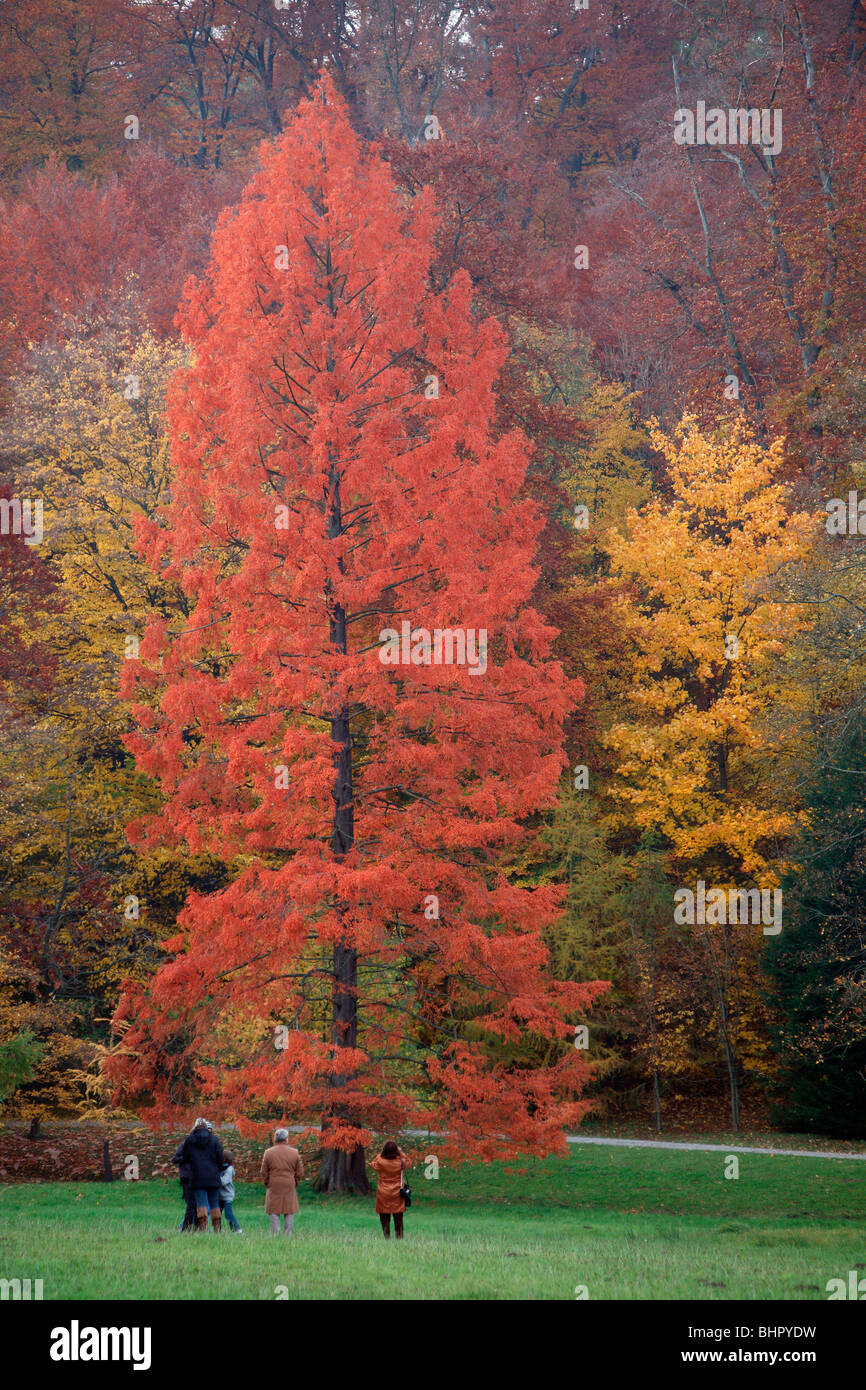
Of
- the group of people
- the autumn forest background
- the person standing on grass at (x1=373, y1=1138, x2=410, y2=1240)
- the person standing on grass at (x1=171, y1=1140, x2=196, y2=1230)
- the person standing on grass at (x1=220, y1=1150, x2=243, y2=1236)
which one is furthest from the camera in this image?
the autumn forest background

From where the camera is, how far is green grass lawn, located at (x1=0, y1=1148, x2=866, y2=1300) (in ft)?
29.2

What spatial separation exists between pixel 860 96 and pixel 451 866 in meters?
28.6

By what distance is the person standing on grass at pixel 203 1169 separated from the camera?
13.2 metres

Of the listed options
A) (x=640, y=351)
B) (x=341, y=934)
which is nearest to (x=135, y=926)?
(x=341, y=934)

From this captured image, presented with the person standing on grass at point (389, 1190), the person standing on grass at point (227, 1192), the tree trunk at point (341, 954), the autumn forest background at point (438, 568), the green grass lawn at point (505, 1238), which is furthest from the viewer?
the tree trunk at point (341, 954)

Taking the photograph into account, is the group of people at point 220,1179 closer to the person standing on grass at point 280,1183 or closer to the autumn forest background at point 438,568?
the person standing on grass at point 280,1183

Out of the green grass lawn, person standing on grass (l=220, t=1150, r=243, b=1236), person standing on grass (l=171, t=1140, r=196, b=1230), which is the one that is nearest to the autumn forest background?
the green grass lawn

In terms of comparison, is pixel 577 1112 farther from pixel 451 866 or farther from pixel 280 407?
pixel 280 407

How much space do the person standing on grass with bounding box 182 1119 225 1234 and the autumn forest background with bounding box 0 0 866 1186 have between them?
2232 millimetres

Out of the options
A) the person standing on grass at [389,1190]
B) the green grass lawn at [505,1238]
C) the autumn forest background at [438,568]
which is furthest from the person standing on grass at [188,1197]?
the autumn forest background at [438,568]

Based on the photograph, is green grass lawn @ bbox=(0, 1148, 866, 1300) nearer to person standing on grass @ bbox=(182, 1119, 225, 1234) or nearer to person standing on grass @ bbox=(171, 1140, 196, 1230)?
person standing on grass @ bbox=(171, 1140, 196, 1230)

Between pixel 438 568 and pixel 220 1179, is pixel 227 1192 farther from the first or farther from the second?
pixel 438 568

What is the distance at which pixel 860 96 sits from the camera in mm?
34469

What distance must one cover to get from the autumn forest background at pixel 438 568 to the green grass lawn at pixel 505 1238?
169 cm
